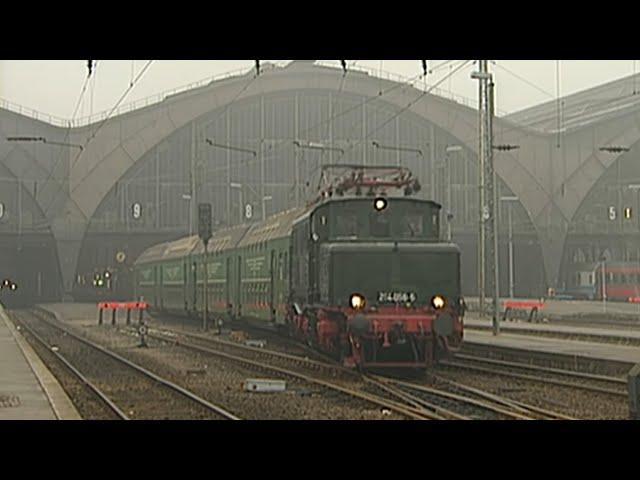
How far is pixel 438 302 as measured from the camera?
63.9 ft

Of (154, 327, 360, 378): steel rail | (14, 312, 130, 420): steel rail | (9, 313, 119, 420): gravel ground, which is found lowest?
(9, 313, 119, 420): gravel ground

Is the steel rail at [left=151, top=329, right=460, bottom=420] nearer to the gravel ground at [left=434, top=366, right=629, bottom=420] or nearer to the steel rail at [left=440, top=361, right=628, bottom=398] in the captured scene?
the gravel ground at [left=434, top=366, right=629, bottom=420]

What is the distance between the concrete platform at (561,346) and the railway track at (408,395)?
597 centimetres

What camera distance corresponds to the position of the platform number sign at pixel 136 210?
47844 millimetres

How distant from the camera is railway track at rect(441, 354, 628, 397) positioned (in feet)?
63.6

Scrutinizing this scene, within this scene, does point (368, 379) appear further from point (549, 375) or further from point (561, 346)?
point (561, 346)

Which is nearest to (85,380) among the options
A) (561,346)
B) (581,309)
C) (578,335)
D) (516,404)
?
(516,404)

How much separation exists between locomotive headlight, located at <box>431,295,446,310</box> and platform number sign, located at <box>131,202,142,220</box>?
30.2 metres

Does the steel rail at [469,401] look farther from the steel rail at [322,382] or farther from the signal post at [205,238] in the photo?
the signal post at [205,238]

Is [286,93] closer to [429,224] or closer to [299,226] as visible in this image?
[299,226]

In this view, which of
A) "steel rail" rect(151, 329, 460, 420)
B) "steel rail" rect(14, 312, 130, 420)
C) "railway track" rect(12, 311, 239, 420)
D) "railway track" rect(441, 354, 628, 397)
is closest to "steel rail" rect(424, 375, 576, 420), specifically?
"steel rail" rect(151, 329, 460, 420)

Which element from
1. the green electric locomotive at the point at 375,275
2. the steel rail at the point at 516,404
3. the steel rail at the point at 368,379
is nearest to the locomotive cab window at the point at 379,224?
the green electric locomotive at the point at 375,275

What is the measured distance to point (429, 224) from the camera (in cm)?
2078
